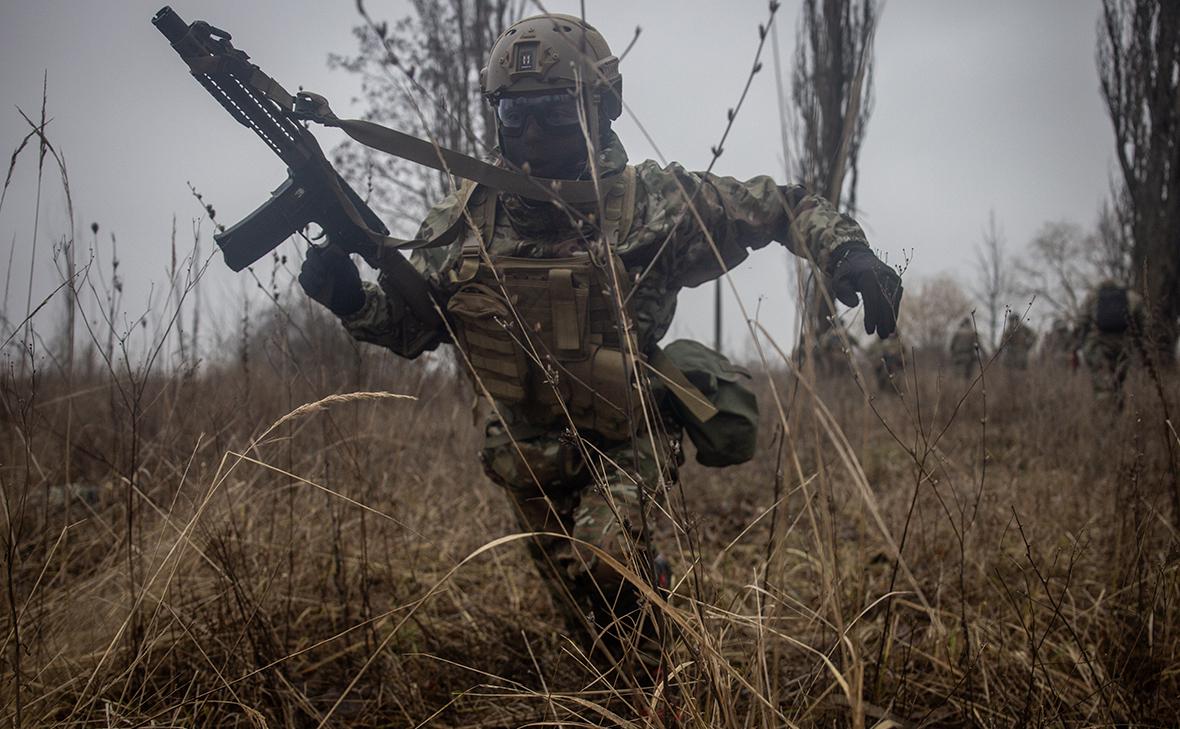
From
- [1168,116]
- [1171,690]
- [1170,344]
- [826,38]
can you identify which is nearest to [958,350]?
[1168,116]

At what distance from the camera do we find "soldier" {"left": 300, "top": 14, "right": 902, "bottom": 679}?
1883 millimetres

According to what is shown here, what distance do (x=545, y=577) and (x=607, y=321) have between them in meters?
0.81

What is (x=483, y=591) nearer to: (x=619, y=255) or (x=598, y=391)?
(x=598, y=391)

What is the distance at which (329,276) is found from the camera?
77.0 inches

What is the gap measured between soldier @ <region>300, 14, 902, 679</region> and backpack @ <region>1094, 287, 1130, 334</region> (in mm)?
6194

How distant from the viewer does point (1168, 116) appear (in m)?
8.95

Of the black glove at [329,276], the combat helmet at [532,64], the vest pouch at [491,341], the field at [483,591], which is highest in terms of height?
the combat helmet at [532,64]

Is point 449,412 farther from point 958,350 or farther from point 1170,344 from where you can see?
point 958,350

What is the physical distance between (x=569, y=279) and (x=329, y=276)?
676 mm

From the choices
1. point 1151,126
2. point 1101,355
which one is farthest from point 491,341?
point 1151,126

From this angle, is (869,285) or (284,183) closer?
(869,285)

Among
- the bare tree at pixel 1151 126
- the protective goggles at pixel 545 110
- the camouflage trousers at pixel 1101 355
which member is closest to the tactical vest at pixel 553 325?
the protective goggles at pixel 545 110

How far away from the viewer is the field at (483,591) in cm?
116

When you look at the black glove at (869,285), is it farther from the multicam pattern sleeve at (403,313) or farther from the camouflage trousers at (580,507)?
the multicam pattern sleeve at (403,313)
